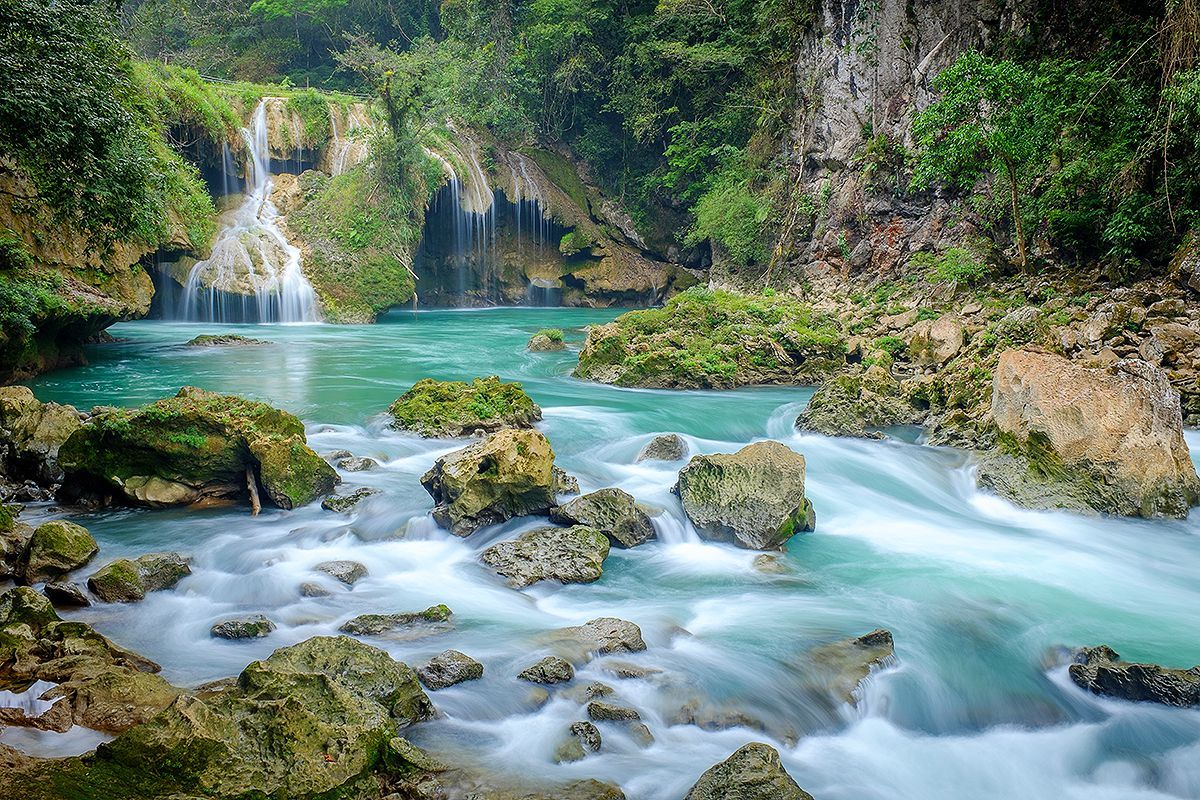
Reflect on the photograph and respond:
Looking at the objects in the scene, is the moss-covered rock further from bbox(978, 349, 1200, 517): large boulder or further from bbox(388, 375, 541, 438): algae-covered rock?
bbox(978, 349, 1200, 517): large boulder

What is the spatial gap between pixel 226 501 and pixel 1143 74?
14647 millimetres

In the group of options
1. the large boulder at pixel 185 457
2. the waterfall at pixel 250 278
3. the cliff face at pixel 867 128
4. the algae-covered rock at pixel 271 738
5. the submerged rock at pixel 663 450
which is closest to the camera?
the algae-covered rock at pixel 271 738

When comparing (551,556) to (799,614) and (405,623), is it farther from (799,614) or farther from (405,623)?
(799,614)

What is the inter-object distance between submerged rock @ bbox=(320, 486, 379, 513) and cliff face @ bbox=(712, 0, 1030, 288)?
14020mm

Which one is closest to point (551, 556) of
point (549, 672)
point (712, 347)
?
point (549, 672)

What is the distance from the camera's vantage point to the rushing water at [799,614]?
15.6 ft

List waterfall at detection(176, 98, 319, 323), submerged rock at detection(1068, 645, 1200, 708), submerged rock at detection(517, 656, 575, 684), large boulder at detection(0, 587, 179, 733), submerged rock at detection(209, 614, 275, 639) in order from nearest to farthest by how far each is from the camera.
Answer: large boulder at detection(0, 587, 179, 733) → submerged rock at detection(1068, 645, 1200, 708) → submerged rock at detection(517, 656, 575, 684) → submerged rock at detection(209, 614, 275, 639) → waterfall at detection(176, 98, 319, 323)

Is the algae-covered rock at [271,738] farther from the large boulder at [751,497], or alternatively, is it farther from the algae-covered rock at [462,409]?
the algae-covered rock at [462,409]

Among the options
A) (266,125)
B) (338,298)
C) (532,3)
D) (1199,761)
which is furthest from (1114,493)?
(532,3)

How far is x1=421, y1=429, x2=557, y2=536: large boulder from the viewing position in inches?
305

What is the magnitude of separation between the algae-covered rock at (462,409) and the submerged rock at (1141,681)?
24.2ft

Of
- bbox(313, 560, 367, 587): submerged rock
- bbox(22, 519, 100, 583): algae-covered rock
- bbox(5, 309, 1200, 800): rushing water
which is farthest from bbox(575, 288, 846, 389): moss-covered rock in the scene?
bbox(22, 519, 100, 583): algae-covered rock

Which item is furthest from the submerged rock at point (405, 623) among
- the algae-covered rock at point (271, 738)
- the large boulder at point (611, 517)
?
the large boulder at point (611, 517)

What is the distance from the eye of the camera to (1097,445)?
8.63m
